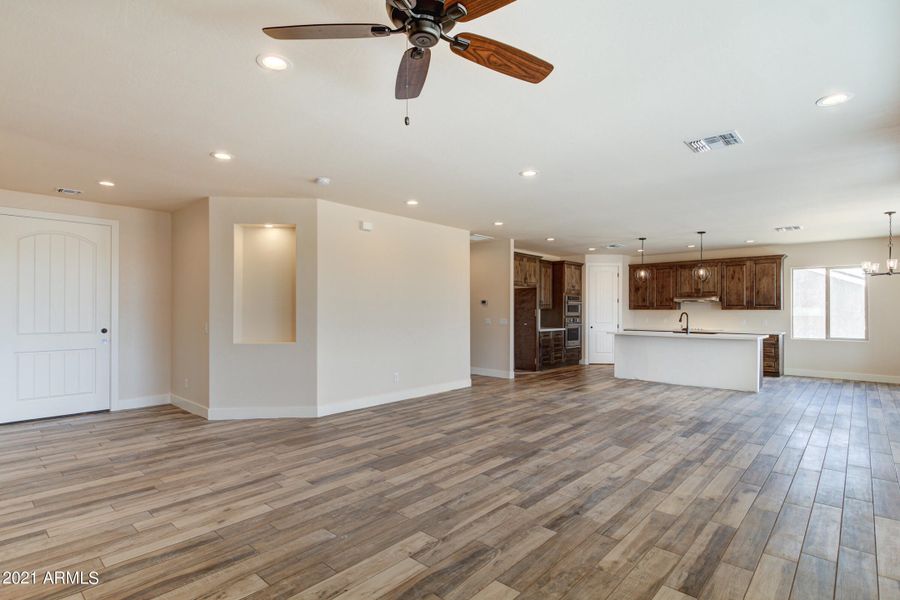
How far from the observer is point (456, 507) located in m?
2.97

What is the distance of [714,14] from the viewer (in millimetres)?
2014

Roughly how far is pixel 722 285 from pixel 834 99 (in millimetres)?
7699

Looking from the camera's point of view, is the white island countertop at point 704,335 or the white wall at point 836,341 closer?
the white island countertop at point 704,335

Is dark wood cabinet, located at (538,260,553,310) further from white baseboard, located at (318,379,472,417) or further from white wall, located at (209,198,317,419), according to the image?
white wall, located at (209,198,317,419)

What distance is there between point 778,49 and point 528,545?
9.66 ft

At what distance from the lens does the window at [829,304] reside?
841cm

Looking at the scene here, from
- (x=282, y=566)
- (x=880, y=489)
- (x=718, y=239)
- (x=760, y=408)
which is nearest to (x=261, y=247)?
(x=282, y=566)

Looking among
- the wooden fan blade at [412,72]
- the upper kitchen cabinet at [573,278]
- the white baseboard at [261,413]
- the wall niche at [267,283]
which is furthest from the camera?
the upper kitchen cabinet at [573,278]

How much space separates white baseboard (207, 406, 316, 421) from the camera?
5238mm

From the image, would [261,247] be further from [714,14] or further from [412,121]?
[714,14]

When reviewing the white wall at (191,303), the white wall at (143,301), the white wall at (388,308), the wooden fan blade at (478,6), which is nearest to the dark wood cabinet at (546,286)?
the white wall at (388,308)

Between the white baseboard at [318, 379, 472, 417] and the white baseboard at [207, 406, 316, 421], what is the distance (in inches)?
7.3

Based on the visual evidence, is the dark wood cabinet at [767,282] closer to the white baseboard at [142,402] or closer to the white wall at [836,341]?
the white wall at [836,341]

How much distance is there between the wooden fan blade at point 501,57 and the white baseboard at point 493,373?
682cm
